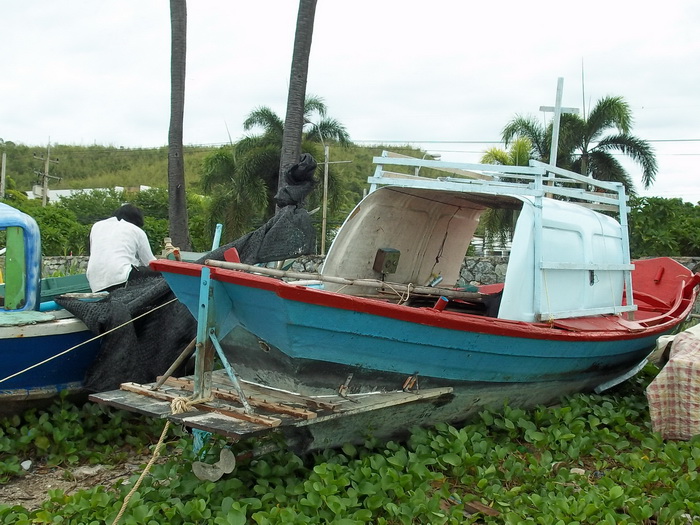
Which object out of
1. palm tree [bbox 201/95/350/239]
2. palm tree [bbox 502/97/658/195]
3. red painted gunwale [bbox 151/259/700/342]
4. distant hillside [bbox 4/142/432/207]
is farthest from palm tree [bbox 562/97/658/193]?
distant hillside [bbox 4/142/432/207]

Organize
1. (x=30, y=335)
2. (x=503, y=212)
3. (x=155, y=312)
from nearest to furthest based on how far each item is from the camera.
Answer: (x=30, y=335) < (x=155, y=312) < (x=503, y=212)

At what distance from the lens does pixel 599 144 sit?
19578 mm

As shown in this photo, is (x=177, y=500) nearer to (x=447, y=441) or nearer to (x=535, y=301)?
(x=447, y=441)

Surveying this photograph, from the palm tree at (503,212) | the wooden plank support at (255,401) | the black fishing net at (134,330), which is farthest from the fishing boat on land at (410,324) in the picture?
the palm tree at (503,212)

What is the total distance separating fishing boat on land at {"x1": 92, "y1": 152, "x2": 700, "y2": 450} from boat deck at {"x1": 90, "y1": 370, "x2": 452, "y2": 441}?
1 centimetres

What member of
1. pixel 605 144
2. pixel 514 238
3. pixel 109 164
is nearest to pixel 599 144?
pixel 605 144

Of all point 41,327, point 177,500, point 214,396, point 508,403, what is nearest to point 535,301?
point 508,403

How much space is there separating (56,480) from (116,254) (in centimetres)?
209

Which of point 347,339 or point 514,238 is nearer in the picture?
point 347,339

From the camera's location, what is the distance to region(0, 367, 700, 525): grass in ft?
12.4

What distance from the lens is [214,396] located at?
446 centimetres

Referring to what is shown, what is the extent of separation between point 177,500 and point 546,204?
363 centimetres

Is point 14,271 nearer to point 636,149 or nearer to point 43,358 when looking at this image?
point 43,358

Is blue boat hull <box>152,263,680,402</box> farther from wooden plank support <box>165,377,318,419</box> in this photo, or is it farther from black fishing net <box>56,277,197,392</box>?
black fishing net <box>56,277,197,392</box>
